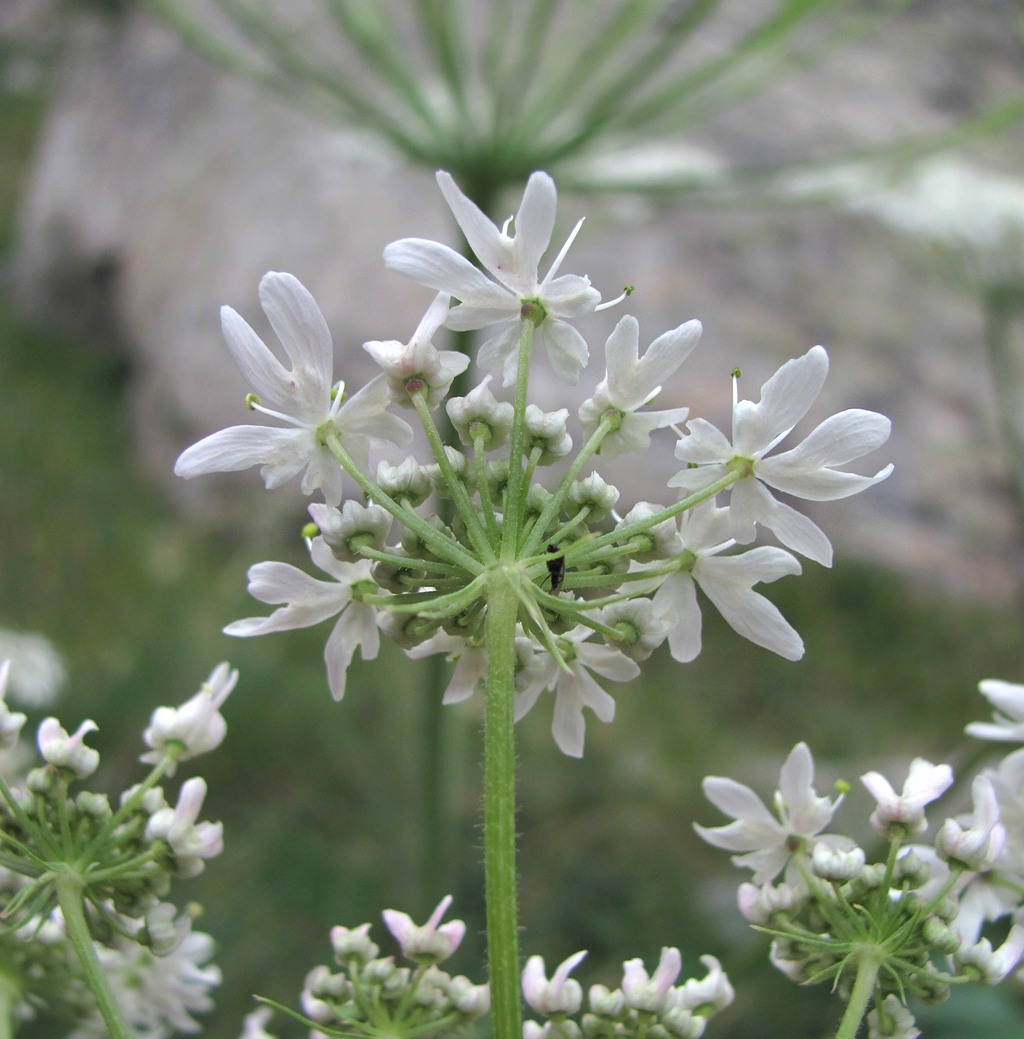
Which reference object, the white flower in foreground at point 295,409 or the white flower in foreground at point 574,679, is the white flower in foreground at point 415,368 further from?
the white flower in foreground at point 574,679

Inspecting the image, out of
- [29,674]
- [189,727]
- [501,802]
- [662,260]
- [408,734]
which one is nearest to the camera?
[501,802]

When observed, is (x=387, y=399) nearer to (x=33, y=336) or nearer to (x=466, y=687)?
(x=466, y=687)

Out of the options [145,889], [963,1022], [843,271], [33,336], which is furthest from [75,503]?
[145,889]

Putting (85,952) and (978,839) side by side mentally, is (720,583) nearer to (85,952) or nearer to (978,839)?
(978,839)

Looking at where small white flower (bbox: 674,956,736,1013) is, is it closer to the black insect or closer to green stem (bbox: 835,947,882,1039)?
green stem (bbox: 835,947,882,1039)

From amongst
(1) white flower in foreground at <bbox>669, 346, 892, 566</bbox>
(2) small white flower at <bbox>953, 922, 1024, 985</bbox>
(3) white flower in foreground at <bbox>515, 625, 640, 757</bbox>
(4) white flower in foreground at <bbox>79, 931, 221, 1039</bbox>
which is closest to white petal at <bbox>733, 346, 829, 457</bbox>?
(1) white flower in foreground at <bbox>669, 346, 892, 566</bbox>

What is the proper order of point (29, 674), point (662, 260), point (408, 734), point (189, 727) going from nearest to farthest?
point (189, 727) < point (29, 674) < point (408, 734) < point (662, 260)

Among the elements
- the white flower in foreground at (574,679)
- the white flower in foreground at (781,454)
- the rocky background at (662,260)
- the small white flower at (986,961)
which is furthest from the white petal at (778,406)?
the rocky background at (662,260)

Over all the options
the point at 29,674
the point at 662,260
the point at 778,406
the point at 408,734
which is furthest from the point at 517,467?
the point at 662,260
